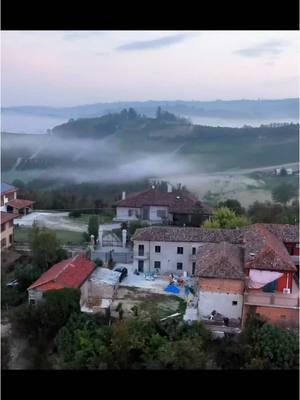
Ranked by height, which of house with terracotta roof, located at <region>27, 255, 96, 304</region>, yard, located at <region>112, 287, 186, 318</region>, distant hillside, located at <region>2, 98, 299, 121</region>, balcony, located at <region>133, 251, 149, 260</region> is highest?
distant hillside, located at <region>2, 98, 299, 121</region>

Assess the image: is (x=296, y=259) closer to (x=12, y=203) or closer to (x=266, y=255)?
(x=266, y=255)

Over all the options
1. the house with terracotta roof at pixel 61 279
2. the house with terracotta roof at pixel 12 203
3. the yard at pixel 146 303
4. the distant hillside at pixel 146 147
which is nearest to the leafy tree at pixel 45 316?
the house with terracotta roof at pixel 61 279

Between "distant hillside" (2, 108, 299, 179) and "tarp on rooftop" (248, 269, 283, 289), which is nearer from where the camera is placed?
"tarp on rooftop" (248, 269, 283, 289)

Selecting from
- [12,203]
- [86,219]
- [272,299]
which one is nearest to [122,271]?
[272,299]

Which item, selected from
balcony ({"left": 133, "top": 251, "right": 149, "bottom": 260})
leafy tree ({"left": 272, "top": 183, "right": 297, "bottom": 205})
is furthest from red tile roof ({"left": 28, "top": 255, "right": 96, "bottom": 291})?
leafy tree ({"left": 272, "top": 183, "right": 297, "bottom": 205})

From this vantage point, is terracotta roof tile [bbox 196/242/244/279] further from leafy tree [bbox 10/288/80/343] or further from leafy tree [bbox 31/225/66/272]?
leafy tree [bbox 31/225/66/272]

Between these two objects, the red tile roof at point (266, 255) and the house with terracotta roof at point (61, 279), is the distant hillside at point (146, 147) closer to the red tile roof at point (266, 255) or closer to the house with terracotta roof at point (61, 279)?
the house with terracotta roof at point (61, 279)
